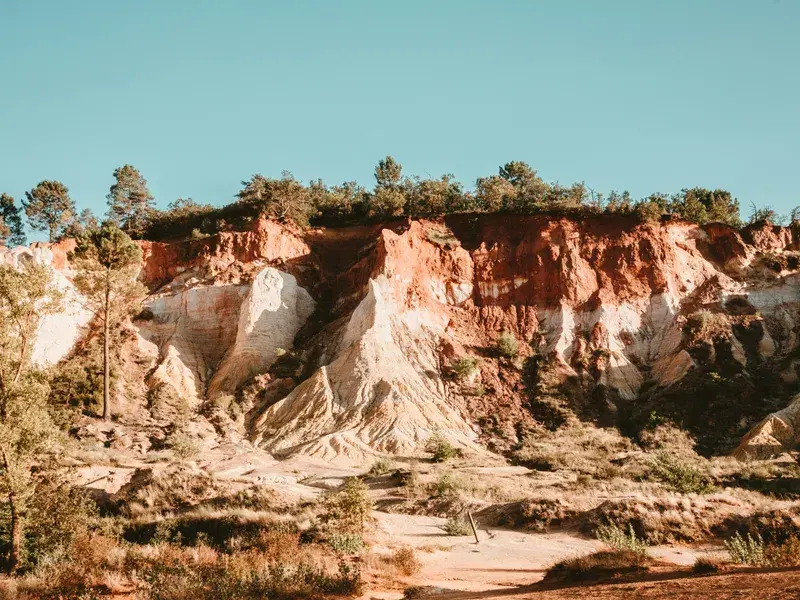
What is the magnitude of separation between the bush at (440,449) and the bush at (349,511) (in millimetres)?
13061

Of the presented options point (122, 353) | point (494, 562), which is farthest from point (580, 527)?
point (122, 353)

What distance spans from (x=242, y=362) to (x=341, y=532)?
24.5 m

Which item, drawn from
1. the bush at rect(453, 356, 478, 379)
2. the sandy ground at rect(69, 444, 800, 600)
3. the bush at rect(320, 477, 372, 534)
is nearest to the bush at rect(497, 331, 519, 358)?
Answer: the bush at rect(453, 356, 478, 379)

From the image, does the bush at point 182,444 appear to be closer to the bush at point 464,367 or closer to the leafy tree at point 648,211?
the bush at point 464,367

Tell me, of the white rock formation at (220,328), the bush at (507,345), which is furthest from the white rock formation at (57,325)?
the bush at (507,345)

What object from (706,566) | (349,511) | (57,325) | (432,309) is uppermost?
(432,309)

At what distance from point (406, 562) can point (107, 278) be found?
25.8 meters

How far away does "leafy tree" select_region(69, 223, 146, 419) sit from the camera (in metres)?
31.6

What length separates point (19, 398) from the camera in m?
13.4

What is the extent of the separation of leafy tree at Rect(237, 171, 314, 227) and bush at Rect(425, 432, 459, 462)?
24684mm

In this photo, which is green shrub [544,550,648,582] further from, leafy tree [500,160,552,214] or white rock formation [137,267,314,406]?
leafy tree [500,160,552,214]

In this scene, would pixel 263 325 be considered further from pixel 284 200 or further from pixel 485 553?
pixel 485 553

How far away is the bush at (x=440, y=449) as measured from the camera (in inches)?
1078

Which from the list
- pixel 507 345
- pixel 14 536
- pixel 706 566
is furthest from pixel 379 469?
pixel 706 566
